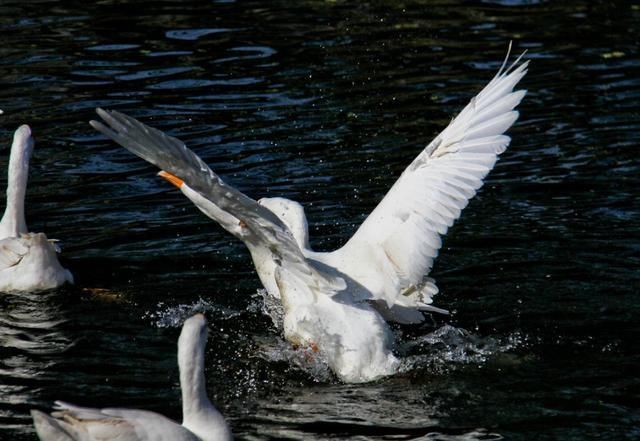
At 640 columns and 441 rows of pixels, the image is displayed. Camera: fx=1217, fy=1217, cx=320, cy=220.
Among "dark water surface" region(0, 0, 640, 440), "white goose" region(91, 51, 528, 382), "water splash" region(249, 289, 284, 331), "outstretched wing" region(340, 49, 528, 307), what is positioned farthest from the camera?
"water splash" region(249, 289, 284, 331)

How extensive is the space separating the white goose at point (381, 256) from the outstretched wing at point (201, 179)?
0.05ft

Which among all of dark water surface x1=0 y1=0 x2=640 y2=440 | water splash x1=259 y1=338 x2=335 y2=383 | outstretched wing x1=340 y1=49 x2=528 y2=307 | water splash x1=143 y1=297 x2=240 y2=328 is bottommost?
water splash x1=259 y1=338 x2=335 y2=383

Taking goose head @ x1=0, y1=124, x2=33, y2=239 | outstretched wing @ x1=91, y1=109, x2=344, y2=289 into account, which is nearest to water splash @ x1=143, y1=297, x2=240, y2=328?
outstretched wing @ x1=91, y1=109, x2=344, y2=289

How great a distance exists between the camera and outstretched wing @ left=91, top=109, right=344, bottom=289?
6.16 metres

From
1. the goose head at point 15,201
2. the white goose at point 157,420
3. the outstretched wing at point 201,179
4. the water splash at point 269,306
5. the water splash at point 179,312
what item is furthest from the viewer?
the goose head at point 15,201

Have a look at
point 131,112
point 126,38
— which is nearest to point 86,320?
point 131,112

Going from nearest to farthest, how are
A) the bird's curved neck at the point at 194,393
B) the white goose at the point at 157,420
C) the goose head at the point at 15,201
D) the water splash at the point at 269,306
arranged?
the white goose at the point at 157,420
the bird's curved neck at the point at 194,393
the water splash at the point at 269,306
the goose head at the point at 15,201

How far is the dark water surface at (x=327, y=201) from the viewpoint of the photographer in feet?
23.3

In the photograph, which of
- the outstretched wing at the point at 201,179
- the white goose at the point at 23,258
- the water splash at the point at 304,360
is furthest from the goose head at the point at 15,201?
the outstretched wing at the point at 201,179

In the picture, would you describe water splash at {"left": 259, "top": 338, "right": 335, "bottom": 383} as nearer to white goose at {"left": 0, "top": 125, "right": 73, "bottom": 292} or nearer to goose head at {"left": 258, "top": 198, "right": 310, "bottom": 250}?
goose head at {"left": 258, "top": 198, "right": 310, "bottom": 250}

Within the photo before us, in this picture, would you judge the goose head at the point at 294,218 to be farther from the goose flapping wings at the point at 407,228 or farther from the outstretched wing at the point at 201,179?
the outstretched wing at the point at 201,179

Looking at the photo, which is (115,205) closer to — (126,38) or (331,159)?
(331,159)

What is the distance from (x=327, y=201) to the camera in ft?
34.6

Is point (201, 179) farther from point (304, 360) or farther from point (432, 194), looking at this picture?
point (432, 194)
